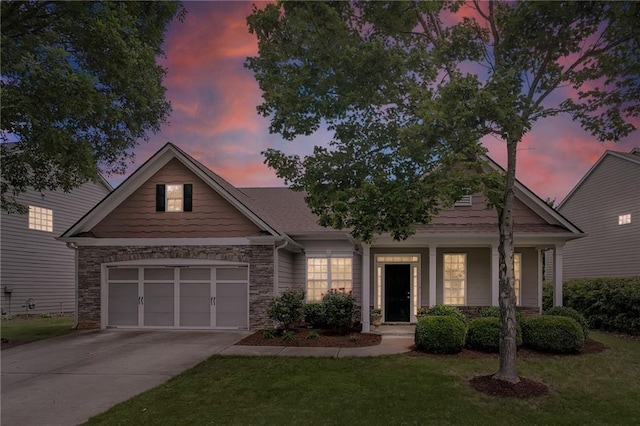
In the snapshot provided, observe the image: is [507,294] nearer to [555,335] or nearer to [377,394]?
[377,394]

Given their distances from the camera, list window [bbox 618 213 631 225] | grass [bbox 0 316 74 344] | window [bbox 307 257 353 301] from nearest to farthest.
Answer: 1. grass [bbox 0 316 74 344]
2. window [bbox 307 257 353 301]
3. window [bbox 618 213 631 225]

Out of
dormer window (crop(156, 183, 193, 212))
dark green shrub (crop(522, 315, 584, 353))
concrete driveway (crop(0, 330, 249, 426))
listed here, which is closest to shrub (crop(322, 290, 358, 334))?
concrete driveway (crop(0, 330, 249, 426))

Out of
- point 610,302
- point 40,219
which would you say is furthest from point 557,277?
point 40,219

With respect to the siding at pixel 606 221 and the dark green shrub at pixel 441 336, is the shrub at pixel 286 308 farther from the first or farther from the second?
the siding at pixel 606 221

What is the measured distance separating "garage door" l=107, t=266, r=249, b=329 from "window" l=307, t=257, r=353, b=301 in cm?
272

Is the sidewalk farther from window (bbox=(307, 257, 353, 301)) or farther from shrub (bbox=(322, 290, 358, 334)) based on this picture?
window (bbox=(307, 257, 353, 301))

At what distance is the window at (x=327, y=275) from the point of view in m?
16.3

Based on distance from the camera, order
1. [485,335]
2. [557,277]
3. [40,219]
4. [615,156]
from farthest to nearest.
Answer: [40,219], [615,156], [557,277], [485,335]

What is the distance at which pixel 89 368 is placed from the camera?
969cm

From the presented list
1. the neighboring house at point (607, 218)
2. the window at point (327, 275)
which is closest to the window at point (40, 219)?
the window at point (327, 275)

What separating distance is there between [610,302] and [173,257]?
14598 millimetres

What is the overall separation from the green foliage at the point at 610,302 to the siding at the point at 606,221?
2.87 meters

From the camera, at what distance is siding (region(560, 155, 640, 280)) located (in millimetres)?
18672

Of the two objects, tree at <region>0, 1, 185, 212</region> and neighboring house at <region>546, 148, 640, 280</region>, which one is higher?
tree at <region>0, 1, 185, 212</region>
